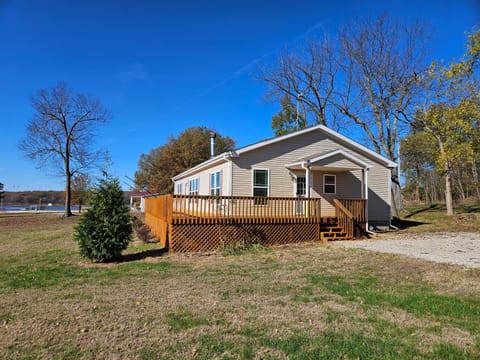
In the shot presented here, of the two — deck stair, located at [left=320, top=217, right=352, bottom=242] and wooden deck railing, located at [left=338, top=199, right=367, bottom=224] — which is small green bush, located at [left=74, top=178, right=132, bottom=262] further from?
wooden deck railing, located at [left=338, top=199, right=367, bottom=224]

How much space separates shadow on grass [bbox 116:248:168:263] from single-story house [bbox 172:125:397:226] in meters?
3.89

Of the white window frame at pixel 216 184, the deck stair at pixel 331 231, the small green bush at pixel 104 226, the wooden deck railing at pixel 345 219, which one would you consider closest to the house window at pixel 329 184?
the wooden deck railing at pixel 345 219

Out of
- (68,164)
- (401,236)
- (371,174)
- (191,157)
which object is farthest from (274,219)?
(191,157)

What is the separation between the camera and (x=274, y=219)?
11461 millimetres

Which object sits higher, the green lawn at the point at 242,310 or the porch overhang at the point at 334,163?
the porch overhang at the point at 334,163

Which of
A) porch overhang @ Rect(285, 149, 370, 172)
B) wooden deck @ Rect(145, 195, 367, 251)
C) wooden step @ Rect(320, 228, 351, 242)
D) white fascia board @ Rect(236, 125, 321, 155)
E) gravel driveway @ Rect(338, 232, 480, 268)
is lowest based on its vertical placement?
gravel driveway @ Rect(338, 232, 480, 268)

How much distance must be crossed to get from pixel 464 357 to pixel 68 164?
35.5 m

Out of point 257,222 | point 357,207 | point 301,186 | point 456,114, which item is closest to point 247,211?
point 257,222

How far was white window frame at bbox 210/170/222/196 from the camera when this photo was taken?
1491 centimetres

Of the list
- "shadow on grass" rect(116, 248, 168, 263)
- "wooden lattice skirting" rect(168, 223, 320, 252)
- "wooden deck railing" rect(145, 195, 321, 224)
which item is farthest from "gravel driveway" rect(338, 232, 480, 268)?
"shadow on grass" rect(116, 248, 168, 263)

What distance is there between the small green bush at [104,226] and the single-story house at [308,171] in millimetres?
5045

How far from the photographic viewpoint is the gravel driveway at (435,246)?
27.6 feet

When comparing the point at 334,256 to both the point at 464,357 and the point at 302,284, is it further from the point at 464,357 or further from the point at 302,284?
the point at 464,357

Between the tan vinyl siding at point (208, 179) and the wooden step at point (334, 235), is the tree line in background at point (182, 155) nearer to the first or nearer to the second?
the tan vinyl siding at point (208, 179)
